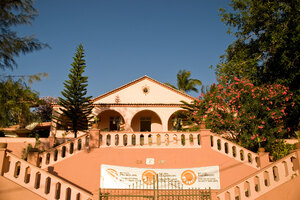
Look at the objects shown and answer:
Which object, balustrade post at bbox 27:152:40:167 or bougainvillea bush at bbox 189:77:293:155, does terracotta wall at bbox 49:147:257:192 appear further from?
bougainvillea bush at bbox 189:77:293:155

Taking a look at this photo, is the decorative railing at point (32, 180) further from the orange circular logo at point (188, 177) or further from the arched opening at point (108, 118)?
the arched opening at point (108, 118)

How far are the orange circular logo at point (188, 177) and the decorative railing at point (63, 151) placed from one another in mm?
3860

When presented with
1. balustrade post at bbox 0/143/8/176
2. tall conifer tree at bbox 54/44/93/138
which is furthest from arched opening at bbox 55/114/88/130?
balustrade post at bbox 0/143/8/176

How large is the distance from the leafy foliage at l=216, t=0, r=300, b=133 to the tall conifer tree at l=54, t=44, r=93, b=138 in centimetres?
932

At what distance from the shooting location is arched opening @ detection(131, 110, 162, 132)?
1967 centimetres

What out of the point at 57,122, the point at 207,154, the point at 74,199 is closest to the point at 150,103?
the point at 57,122

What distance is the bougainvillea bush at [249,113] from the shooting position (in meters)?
10.6

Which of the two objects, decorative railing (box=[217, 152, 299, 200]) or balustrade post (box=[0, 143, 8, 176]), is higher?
balustrade post (box=[0, 143, 8, 176])

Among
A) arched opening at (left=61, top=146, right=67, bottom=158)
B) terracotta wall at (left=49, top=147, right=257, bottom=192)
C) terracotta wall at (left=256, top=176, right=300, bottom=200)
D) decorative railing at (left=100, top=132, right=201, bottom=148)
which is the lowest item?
terracotta wall at (left=256, top=176, right=300, bottom=200)

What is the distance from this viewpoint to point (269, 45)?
41.2ft

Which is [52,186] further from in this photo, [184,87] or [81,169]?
[184,87]

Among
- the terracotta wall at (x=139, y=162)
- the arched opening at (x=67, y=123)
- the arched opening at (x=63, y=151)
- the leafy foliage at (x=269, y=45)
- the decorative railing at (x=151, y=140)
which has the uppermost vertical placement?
the leafy foliage at (x=269, y=45)

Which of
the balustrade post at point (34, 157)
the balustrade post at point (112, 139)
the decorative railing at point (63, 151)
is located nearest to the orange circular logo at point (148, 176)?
the balustrade post at point (112, 139)

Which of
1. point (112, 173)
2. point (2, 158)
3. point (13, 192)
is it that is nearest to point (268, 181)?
point (112, 173)
